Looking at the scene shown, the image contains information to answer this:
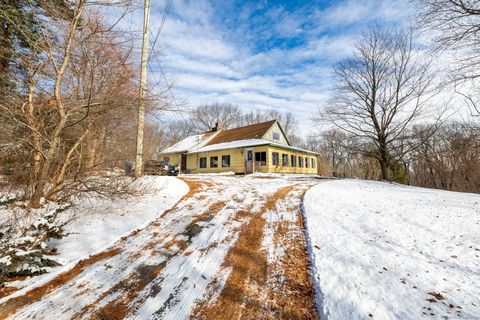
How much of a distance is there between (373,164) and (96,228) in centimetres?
3053

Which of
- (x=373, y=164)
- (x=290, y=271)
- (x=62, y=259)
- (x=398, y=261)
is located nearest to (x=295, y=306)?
(x=290, y=271)

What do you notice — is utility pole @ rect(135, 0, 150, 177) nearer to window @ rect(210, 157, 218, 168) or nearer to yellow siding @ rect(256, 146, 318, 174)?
yellow siding @ rect(256, 146, 318, 174)

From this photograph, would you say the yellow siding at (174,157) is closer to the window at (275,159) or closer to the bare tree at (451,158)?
the window at (275,159)

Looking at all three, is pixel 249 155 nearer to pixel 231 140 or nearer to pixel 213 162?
pixel 231 140

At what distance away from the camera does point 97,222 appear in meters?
4.71

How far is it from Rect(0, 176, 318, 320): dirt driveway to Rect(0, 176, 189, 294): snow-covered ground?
22cm

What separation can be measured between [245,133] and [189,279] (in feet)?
67.1

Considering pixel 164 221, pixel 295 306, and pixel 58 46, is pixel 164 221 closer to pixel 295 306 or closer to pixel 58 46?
pixel 295 306

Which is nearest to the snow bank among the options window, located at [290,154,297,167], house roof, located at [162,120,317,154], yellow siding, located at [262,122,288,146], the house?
the house

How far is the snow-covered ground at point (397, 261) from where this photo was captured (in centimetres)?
212

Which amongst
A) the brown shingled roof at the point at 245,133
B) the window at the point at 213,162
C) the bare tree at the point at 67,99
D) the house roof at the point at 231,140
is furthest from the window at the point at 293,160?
the bare tree at the point at 67,99

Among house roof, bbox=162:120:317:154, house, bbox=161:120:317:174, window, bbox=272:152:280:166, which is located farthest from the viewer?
house roof, bbox=162:120:317:154

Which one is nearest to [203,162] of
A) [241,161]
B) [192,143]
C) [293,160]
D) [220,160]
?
[220,160]

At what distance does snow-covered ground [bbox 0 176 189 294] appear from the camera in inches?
135
